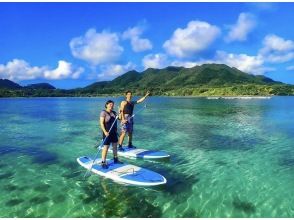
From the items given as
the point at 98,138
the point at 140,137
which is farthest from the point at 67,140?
the point at 140,137

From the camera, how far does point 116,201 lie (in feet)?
43.4

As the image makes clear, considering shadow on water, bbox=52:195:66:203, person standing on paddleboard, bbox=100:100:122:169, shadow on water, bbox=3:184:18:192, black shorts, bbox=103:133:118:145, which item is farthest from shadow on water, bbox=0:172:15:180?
black shorts, bbox=103:133:118:145

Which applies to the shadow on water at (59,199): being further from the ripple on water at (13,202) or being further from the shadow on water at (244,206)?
the shadow on water at (244,206)

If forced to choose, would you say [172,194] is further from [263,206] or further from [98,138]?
[98,138]

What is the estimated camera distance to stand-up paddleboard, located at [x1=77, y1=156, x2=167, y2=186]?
14.9 metres

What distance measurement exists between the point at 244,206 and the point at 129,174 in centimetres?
542

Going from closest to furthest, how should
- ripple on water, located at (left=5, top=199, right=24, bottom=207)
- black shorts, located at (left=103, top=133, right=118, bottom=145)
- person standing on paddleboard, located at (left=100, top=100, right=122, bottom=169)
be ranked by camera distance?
ripple on water, located at (left=5, top=199, right=24, bottom=207), person standing on paddleboard, located at (left=100, top=100, right=122, bottom=169), black shorts, located at (left=103, top=133, right=118, bottom=145)

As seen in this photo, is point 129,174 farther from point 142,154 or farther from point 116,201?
point 142,154

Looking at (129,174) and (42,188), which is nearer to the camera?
(42,188)

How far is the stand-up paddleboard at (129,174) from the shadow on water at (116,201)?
1.10ft

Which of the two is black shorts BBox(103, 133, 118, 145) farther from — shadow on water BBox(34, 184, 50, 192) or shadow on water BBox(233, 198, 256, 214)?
shadow on water BBox(233, 198, 256, 214)

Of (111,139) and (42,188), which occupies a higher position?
(111,139)

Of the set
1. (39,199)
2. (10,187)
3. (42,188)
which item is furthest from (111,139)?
(10,187)

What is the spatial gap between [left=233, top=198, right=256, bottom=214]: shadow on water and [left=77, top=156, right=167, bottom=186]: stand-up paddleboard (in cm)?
333
